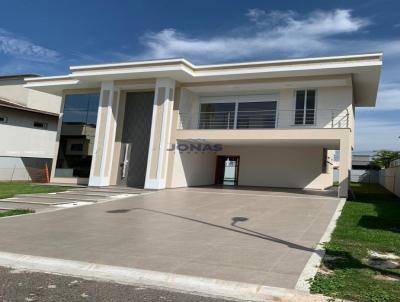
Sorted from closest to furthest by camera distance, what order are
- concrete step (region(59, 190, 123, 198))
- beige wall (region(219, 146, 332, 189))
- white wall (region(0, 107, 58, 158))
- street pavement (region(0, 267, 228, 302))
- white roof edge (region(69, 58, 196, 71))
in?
1. street pavement (region(0, 267, 228, 302))
2. concrete step (region(59, 190, 123, 198))
3. white roof edge (region(69, 58, 196, 71))
4. beige wall (region(219, 146, 332, 189))
5. white wall (region(0, 107, 58, 158))

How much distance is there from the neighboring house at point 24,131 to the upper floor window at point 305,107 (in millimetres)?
16176

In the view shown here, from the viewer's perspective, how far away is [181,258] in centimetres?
692

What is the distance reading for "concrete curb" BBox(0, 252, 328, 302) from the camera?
202 inches

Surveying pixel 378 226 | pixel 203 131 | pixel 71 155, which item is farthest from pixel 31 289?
pixel 71 155

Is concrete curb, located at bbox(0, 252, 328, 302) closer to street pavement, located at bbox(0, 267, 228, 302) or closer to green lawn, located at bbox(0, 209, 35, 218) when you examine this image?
street pavement, located at bbox(0, 267, 228, 302)

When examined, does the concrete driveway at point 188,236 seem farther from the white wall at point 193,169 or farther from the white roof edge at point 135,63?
the white roof edge at point 135,63

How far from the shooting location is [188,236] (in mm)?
8836

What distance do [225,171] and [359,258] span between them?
744 inches

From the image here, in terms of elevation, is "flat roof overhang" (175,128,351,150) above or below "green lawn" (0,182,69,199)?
above

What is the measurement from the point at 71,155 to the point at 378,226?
18674mm

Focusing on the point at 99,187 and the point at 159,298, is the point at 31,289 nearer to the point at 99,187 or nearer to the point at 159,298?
the point at 159,298

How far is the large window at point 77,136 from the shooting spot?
76.8ft

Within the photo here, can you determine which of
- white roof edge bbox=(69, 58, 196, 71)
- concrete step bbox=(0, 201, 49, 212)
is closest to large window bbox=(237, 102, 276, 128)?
white roof edge bbox=(69, 58, 196, 71)

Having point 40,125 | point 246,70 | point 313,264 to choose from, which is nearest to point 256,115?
point 246,70
